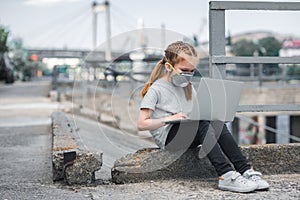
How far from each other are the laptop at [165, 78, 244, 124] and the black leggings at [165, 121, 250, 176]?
6 cm

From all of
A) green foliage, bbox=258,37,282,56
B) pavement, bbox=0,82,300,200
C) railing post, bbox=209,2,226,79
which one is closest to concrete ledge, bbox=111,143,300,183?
pavement, bbox=0,82,300,200

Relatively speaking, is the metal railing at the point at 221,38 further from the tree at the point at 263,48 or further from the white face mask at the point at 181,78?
the tree at the point at 263,48

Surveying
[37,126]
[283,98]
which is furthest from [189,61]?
[283,98]

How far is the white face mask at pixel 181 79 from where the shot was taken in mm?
3508

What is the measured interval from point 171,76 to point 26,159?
1.72 metres

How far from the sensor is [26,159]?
177 inches

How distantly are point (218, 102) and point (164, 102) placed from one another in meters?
0.37

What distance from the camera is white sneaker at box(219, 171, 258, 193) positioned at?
317 cm

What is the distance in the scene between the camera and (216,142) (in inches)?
132

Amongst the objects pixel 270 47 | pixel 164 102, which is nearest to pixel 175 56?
pixel 164 102

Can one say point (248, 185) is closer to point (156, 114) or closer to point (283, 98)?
point (156, 114)

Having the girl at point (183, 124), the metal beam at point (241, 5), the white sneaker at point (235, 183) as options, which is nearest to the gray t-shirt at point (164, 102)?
the girl at point (183, 124)

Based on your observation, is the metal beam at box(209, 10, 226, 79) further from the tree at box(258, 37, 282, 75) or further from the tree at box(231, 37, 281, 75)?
the tree at box(258, 37, 282, 75)

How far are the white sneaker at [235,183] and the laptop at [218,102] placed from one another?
0.40 metres
